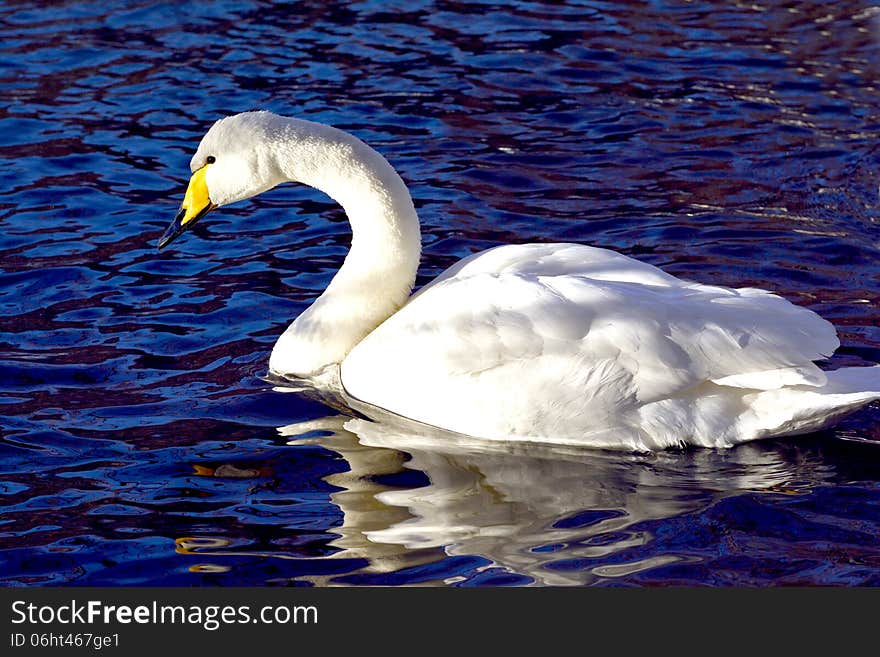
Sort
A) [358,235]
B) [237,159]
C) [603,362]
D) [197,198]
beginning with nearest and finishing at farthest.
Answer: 1. [603,362]
2. [237,159]
3. [358,235]
4. [197,198]

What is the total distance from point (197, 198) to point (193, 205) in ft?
0.19

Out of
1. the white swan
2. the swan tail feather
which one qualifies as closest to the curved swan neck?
the white swan

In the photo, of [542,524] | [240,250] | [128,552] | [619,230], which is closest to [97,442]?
[128,552]

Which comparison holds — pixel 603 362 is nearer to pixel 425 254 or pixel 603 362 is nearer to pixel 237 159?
pixel 237 159

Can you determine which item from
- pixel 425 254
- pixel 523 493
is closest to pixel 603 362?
pixel 523 493

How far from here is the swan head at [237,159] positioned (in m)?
7.15

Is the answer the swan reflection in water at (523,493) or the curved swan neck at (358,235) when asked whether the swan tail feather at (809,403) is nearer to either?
the swan reflection in water at (523,493)

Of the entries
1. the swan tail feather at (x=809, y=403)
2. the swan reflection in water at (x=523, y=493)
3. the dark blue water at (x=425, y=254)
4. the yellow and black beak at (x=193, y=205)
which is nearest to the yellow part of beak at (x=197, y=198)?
the yellow and black beak at (x=193, y=205)

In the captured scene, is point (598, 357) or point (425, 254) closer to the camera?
point (598, 357)

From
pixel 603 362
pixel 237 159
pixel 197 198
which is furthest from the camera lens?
pixel 197 198

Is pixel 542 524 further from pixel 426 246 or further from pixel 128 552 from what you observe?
pixel 426 246

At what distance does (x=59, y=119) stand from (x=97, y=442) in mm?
4987

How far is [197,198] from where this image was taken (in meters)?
7.42

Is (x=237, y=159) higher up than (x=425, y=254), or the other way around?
(x=237, y=159)
